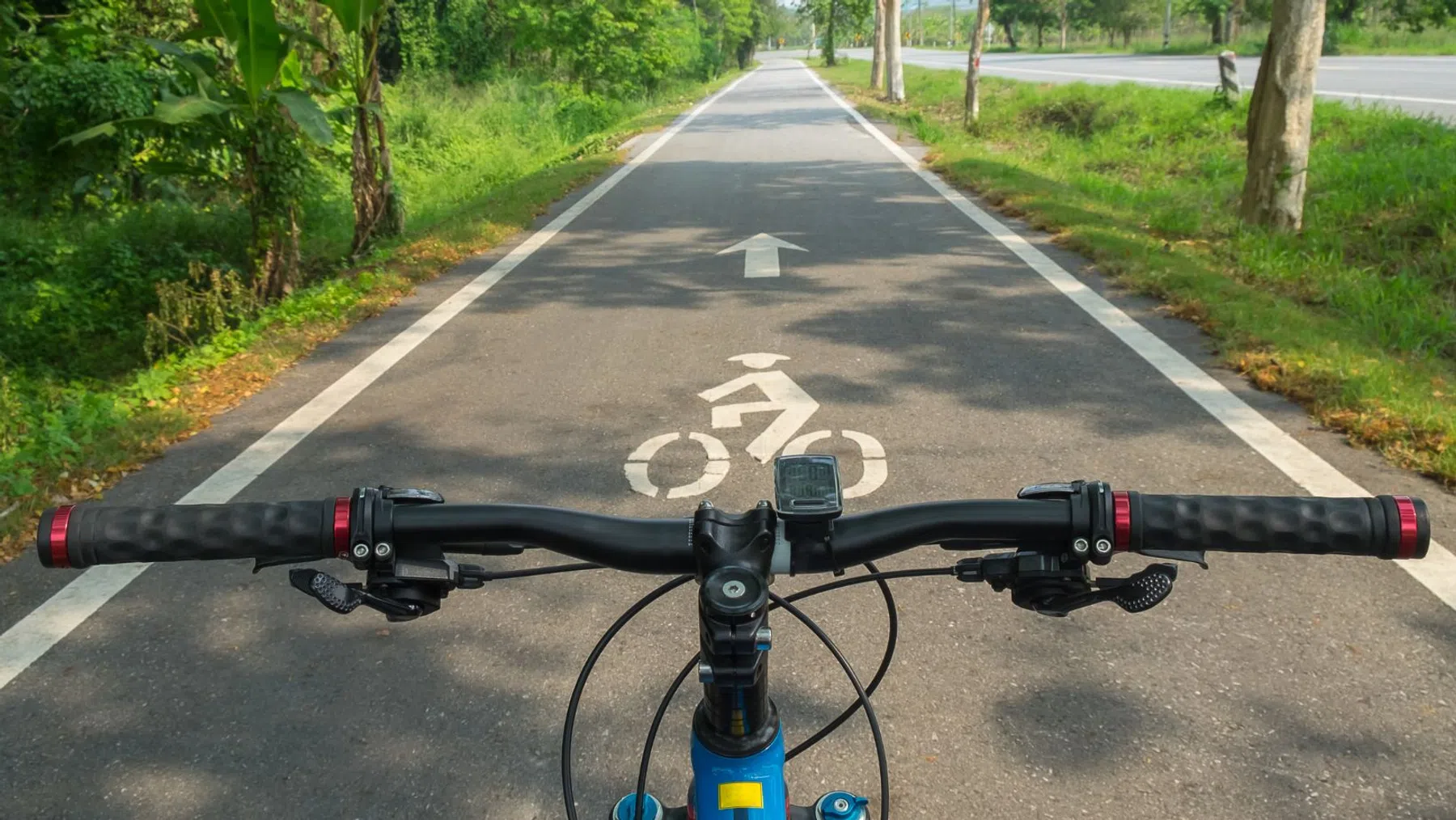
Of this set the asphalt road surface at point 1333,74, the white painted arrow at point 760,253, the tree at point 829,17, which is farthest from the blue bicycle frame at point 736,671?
the tree at point 829,17

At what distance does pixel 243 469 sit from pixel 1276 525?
4531 mm

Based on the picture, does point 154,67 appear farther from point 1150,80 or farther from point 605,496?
point 1150,80

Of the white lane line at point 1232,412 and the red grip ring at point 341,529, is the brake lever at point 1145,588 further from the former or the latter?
the white lane line at point 1232,412

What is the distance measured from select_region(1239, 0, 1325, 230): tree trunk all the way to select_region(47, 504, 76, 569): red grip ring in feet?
32.2

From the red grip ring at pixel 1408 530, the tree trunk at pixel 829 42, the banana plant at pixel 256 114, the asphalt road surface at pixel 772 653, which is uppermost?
the tree trunk at pixel 829 42

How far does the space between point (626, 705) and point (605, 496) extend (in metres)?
1.47

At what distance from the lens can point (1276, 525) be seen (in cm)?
145

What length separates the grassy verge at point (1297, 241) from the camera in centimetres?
550

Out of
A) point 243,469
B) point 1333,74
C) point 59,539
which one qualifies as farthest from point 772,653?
point 1333,74

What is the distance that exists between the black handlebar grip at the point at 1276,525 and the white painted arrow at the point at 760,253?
7.37 m

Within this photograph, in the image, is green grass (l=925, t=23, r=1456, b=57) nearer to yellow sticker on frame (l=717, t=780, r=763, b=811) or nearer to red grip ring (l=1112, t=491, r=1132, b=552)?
red grip ring (l=1112, t=491, r=1132, b=552)

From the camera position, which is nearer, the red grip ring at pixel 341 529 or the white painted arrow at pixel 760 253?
the red grip ring at pixel 341 529

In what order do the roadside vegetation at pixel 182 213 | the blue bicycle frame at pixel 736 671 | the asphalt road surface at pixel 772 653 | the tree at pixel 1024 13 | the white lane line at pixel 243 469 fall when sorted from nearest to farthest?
the blue bicycle frame at pixel 736 671 < the asphalt road surface at pixel 772 653 < the white lane line at pixel 243 469 < the roadside vegetation at pixel 182 213 < the tree at pixel 1024 13

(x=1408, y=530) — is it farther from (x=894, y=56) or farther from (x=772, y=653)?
(x=894, y=56)
